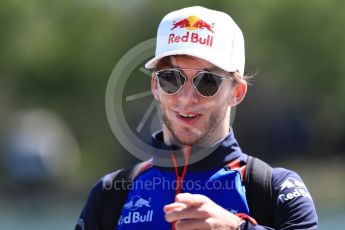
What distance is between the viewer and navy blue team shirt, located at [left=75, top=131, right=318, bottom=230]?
10.5ft

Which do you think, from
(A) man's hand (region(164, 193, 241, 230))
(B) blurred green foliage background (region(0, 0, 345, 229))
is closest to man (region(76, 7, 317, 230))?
(A) man's hand (region(164, 193, 241, 230))

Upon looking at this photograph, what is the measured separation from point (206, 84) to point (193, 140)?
9.8 inches

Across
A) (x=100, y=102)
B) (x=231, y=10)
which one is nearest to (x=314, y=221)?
(x=231, y=10)

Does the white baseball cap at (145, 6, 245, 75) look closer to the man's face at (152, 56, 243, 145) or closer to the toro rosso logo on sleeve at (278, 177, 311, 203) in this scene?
the man's face at (152, 56, 243, 145)

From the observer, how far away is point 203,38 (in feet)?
11.0

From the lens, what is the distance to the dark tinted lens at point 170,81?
3328 mm

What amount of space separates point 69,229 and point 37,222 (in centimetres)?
372

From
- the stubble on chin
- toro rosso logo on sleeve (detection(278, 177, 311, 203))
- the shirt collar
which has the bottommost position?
toro rosso logo on sleeve (detection(278, 177, 311, 203))

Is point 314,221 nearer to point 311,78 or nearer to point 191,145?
point 191,145

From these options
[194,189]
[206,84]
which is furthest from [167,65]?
[194,189]

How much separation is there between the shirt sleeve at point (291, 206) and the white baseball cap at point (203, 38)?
1.80 feet

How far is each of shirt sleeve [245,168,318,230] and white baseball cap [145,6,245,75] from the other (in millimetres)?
549

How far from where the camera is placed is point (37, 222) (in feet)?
60.6

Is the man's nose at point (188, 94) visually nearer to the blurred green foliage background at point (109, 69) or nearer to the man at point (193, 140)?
the man at point (193, 140)
